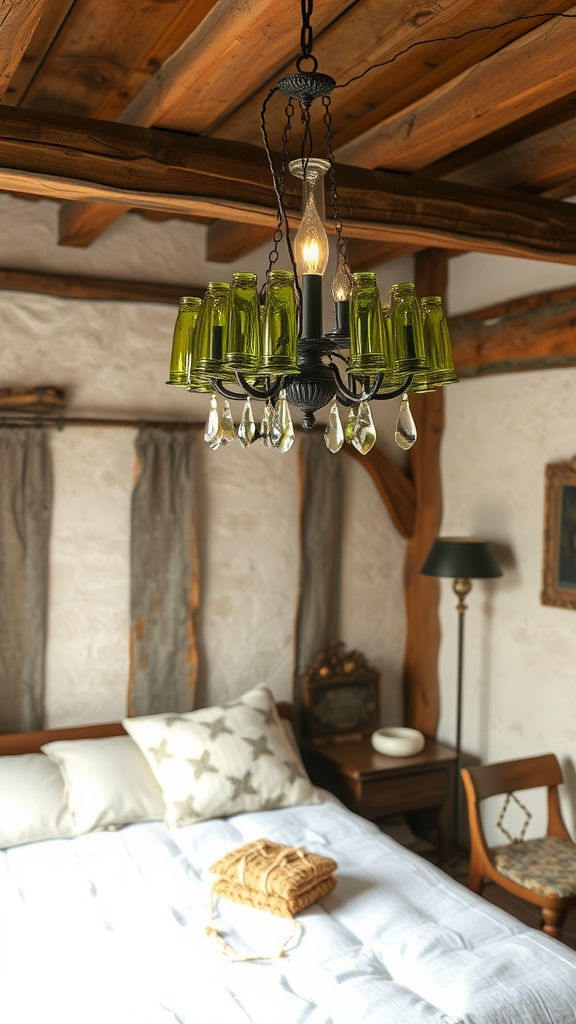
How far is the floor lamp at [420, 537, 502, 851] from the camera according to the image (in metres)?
3.76

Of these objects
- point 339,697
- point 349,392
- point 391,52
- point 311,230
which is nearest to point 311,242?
point 311,230

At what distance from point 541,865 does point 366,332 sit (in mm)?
2354

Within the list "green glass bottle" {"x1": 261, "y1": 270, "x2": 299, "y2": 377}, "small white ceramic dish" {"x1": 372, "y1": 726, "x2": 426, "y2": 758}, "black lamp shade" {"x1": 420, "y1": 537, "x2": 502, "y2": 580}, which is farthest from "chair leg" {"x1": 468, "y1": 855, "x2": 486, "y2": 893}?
"green glass bottle" {"x1": 261, "y1": 270, "x2": 299, "y2": 377}

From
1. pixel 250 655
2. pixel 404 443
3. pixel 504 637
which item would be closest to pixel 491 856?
pixel 504 637

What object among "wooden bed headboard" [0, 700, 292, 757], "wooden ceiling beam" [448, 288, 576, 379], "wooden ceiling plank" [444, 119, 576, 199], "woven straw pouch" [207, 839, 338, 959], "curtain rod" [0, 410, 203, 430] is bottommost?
"woven straw pouch" [207, 839, 338, 959]

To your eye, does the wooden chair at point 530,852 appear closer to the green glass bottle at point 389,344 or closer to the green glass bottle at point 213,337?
the green glass bottle at point 389,344

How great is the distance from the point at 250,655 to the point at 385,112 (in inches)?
91.7

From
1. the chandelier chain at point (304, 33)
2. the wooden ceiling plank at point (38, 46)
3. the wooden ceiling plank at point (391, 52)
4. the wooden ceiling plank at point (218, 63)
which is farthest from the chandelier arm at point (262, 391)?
the wooden ceiling plank at point (38, 46)

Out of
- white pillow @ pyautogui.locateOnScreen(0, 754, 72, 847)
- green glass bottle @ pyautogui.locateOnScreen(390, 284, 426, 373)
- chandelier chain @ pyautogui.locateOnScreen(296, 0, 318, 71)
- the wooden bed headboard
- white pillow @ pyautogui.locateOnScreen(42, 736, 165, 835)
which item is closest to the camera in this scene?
chandelier chain @ pyautogui.locateOnScreen(296, 0, 318, 71)

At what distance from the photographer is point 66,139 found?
2.29m

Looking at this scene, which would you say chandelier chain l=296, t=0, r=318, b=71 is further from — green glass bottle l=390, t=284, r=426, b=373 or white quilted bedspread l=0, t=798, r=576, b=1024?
white quilted bedspread l=0, t=798, r=576, b=1024

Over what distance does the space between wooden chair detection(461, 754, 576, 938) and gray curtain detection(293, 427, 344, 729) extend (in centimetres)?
105

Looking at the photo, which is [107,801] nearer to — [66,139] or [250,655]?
[250,655]

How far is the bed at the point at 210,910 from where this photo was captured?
219 centimetres
